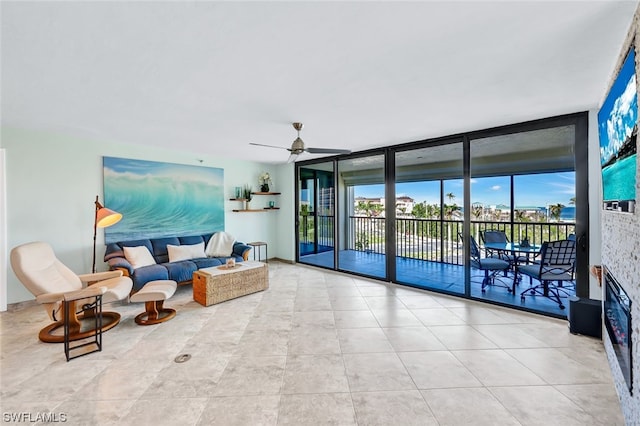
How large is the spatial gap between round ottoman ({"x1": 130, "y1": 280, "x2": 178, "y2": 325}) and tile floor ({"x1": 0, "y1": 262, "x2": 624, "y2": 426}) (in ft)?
0.43

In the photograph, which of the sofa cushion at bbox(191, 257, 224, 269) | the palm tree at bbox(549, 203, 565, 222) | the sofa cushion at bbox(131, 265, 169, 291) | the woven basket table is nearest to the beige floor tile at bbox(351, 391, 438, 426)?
the woven basket table

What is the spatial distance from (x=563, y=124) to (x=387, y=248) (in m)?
2.98

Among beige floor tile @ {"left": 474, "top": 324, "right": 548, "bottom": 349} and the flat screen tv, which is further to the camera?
beige floor tile @ {"left": 474, "top": 324, "right": 548, "bottom": 349}

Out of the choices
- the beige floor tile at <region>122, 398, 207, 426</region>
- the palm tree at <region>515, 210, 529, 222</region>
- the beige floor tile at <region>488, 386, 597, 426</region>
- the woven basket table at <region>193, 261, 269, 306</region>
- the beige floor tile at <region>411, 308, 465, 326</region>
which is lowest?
the beige floor tile at <region>122, 398, 207, 426</region>

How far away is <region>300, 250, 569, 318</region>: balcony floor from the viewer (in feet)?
12.5

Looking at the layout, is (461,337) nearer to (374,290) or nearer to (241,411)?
(374,290)

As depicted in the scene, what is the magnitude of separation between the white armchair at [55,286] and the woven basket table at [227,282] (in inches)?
34.7

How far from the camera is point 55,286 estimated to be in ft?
9.91

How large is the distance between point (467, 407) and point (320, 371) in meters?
1.12

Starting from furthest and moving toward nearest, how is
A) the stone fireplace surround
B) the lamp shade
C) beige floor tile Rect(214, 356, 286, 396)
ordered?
the lamp shade, beige floor tile Rect(214, 356, 286, 396), the stone fireplace surround

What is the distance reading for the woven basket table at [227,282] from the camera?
3.86 m

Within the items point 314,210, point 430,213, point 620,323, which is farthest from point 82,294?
point 430,213

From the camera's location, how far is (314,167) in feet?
22.2

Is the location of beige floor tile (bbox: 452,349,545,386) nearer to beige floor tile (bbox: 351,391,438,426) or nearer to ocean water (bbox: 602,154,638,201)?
beige floor tile (bbox: 351,391,438,426)
